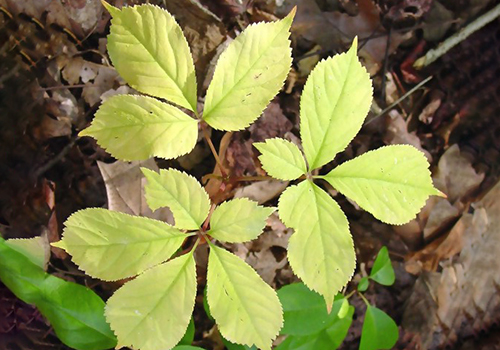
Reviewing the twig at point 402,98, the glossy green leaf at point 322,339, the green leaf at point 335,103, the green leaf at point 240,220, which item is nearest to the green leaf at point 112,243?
the green leaf at point 240,220

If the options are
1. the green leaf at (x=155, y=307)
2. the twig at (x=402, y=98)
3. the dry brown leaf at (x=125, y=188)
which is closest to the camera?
the green leaf at (x=155, y=307)

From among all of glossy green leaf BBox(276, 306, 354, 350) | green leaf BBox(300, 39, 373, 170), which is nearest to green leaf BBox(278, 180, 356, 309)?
green leaf BBox(300, 39, 373, 170)

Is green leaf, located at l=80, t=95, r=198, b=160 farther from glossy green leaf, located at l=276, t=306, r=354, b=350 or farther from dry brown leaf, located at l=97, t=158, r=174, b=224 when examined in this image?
glossy green leaf, located at l=276, t=306, r=354, b=350

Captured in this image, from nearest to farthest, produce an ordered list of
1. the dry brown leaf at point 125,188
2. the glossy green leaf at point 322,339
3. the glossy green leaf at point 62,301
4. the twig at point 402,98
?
1. the glossy green leaf at point 62,301
2. the glossy green leaf at point 322,339
3. the dry brown leaf at point 125,188
4. the twig at point 402,98

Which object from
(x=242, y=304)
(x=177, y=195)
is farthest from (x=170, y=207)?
(x=242, y=304)

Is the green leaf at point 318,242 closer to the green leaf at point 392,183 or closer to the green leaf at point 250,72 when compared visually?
the green leaf at point 392,183
